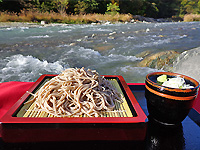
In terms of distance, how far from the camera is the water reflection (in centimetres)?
63

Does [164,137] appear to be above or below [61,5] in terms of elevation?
below

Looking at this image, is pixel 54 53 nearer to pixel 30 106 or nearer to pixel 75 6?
pixel 30 106

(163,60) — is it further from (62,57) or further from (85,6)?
(85,6)

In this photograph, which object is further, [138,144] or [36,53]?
[36,53]

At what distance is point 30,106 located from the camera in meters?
0.72

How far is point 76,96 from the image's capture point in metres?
0.71

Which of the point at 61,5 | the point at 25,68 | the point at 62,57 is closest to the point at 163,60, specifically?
the point at 62,57

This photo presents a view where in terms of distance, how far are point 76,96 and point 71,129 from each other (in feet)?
0.58

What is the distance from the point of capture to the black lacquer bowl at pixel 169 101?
2.04 feet

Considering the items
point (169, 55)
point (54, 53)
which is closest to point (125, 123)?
point (169, 55)

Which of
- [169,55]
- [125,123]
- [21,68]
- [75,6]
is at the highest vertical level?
[75,6]

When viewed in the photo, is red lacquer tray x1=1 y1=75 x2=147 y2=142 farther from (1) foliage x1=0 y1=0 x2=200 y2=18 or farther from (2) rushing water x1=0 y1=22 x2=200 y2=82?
(1) foliage x1=0 y1=0 x2=200 y2=18

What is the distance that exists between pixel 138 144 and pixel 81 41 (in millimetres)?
5874

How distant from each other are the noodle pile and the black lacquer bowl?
16cm
